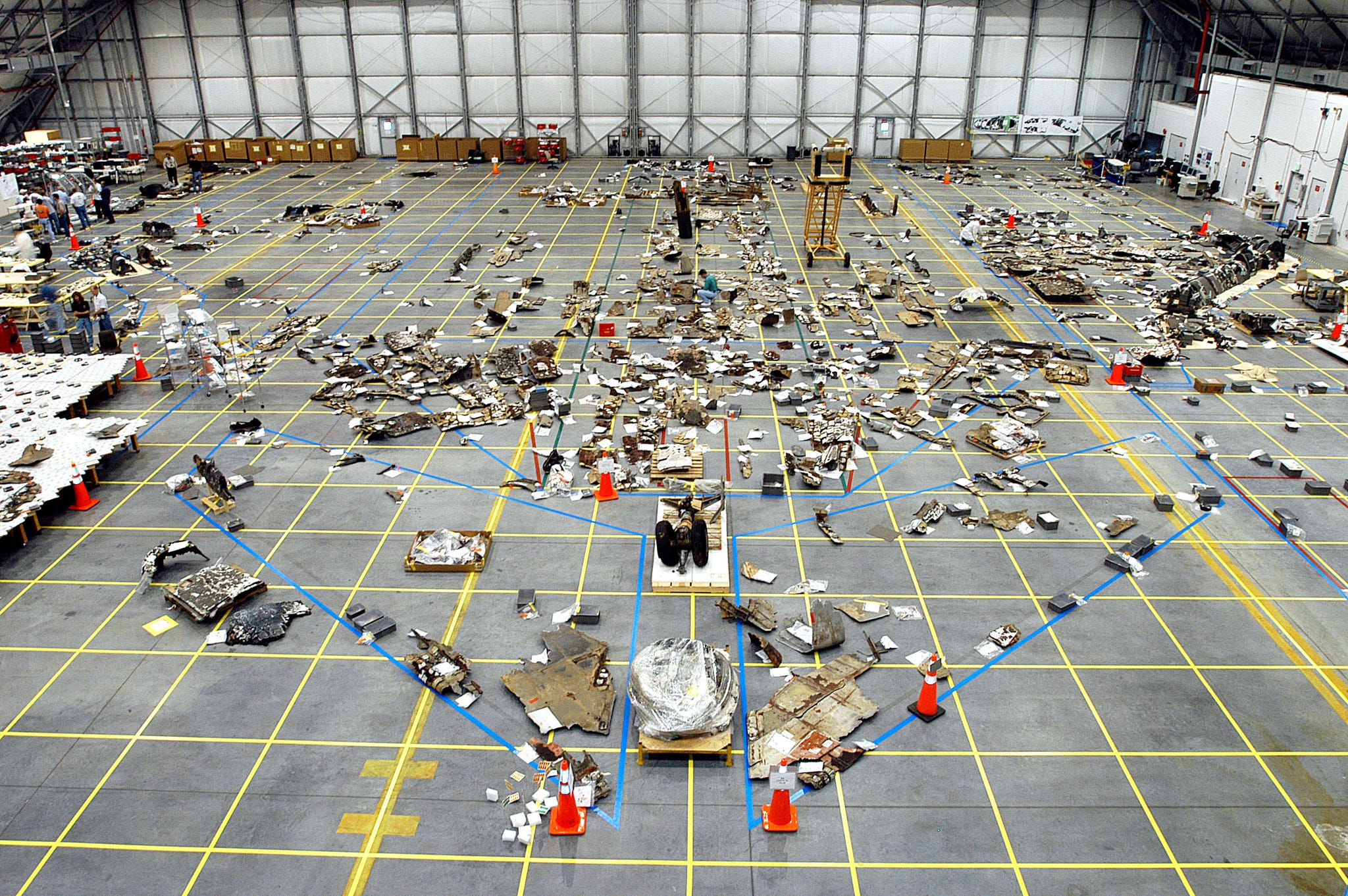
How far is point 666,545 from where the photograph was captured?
14.1m

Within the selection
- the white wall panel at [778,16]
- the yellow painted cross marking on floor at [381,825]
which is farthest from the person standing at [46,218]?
the white wall panel at [778,16]

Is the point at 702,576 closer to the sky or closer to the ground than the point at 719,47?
closer to the ground

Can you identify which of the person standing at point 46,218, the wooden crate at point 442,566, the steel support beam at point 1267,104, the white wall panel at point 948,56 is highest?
the white wall panel at point 948,56

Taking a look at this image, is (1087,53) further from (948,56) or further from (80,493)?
(80,493)

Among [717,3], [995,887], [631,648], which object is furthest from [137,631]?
[717,3]

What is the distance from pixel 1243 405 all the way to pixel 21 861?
24.6 meters

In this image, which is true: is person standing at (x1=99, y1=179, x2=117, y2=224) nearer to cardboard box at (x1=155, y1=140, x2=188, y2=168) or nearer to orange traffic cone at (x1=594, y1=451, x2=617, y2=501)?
cardboard box at (x1=155, y1=140, x2=188, y2=168)

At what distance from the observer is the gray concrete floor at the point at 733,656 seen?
31.9 feet

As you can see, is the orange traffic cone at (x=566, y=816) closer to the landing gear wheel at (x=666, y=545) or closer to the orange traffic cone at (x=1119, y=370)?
the landing gear wheel at (x=666, y=545)

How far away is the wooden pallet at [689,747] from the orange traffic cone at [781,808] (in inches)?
37.7

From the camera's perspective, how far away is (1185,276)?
99.1 ft

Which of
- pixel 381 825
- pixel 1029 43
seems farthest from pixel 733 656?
pixel 1029 43

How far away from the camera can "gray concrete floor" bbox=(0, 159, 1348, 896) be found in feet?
31.9

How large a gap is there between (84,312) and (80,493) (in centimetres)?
942
